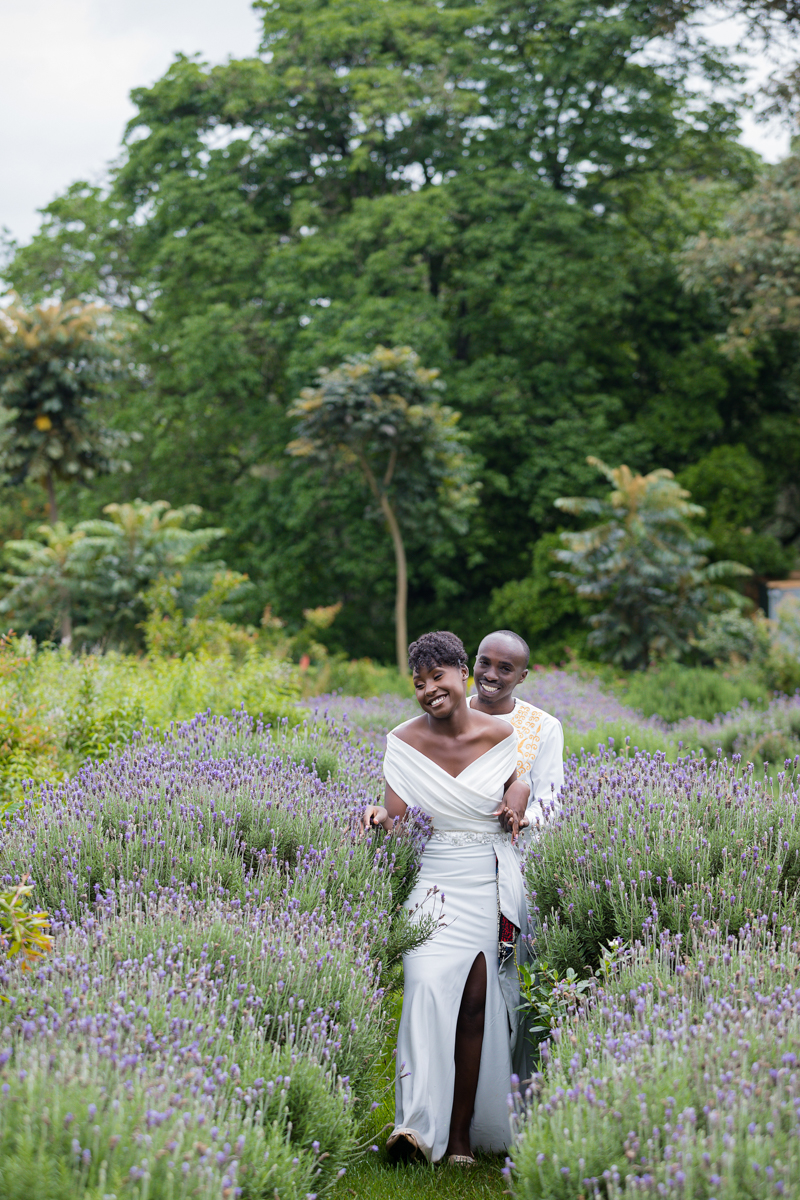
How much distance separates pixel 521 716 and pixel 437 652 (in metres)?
0.67

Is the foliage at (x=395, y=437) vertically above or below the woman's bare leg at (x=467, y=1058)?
above

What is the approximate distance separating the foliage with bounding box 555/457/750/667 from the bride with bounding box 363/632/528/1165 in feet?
33.4

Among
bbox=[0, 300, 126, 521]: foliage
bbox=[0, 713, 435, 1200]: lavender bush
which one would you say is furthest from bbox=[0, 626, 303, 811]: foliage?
bbox=[0, 300, 126, 521]: foliage

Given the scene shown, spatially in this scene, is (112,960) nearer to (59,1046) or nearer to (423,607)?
(59,1046)

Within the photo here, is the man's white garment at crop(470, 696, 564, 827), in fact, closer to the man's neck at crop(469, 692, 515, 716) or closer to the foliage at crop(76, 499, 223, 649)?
the man's neck at crop(469, 692, 515, 716)

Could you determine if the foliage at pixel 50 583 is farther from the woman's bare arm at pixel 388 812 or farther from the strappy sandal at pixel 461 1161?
the strappy sandal at pixel 461 1161

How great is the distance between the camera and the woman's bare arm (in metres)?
3.62

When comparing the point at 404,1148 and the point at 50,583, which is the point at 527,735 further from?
the point at 50,583

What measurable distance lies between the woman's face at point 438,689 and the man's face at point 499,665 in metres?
0.46

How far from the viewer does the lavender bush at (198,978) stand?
6.29 ft

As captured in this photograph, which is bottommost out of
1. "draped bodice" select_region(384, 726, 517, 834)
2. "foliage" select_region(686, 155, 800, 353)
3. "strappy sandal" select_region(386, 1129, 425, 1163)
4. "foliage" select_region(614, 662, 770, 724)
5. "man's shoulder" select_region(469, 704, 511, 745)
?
"strappy sandal" select_region(386, 1129, 425, 1163)

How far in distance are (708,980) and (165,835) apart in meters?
1.98

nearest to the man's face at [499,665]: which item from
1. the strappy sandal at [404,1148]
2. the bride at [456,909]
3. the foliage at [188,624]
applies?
the bride at [456,909]

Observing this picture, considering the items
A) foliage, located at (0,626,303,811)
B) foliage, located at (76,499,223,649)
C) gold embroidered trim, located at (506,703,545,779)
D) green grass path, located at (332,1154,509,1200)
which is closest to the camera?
green grass path, located at (332,1154,509,1200)
